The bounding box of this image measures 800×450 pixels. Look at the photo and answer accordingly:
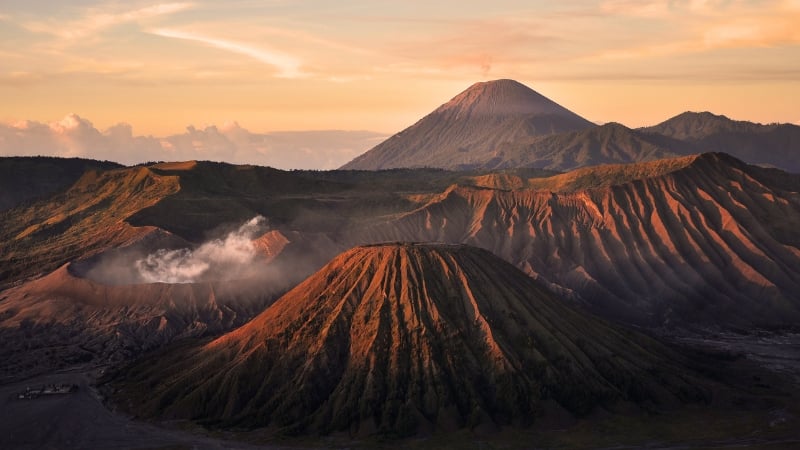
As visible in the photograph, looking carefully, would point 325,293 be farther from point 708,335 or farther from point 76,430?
point 708,335

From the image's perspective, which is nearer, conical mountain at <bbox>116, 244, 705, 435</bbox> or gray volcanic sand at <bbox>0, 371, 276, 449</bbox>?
gray volcanic sand at <bbox>0, 371, 276, 449</bbox>

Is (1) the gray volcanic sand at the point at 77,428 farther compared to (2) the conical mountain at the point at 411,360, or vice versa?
(2) the conical mountain at the point at 411,360

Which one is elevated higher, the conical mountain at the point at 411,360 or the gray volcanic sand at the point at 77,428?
the conical mountain at the point at 411,360

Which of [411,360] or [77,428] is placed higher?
[411,360]

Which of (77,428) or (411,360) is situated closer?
(77,428)
